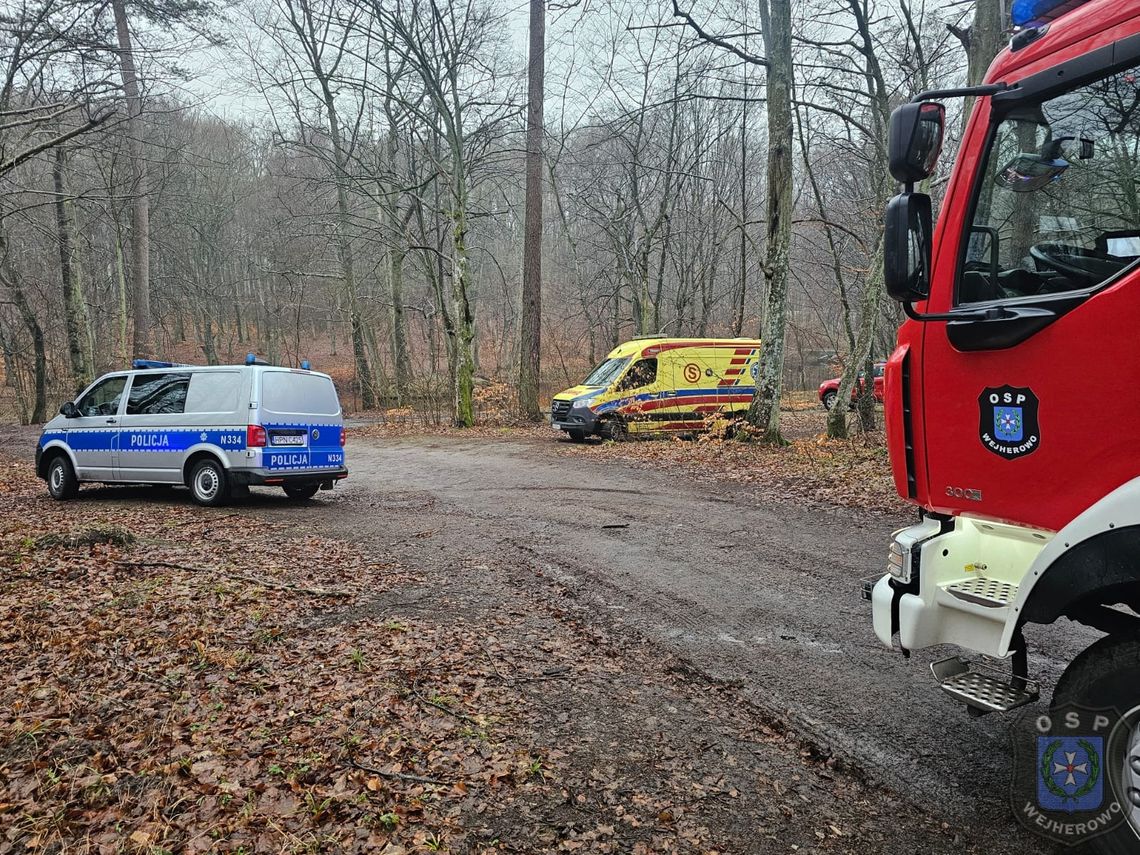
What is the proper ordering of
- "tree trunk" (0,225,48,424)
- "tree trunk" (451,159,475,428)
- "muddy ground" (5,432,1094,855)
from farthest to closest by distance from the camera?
"tree trunk" (0,225,48,424) → "tree trunk" (451,159,475,428) → "muddy ground" (5,432,1094,855)

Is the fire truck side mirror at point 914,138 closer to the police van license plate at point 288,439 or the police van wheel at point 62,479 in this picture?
the police van license plate at point 288,439

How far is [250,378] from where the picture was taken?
9.58 meters

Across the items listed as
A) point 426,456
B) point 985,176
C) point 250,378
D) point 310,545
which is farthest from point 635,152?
point 985,176

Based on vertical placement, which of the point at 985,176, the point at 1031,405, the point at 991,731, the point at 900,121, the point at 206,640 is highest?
the point at 900,121

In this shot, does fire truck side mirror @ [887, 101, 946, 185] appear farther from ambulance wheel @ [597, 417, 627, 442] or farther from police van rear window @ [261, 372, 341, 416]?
ambulance wheel @ [597, 417, 627, 442]

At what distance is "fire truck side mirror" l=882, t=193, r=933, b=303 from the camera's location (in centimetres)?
284

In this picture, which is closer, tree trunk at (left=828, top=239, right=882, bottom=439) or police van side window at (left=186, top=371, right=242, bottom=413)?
police van side window at (left=186, top=371, right=242, bottom=413)

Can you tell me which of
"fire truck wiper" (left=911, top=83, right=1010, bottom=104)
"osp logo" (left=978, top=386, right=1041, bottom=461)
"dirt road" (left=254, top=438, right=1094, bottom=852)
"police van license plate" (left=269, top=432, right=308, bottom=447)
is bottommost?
"dirt road" (left=254, top=438, right=1094, bottom=852)

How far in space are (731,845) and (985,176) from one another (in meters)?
2.96

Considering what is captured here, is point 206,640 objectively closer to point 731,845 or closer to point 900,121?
point 731,845

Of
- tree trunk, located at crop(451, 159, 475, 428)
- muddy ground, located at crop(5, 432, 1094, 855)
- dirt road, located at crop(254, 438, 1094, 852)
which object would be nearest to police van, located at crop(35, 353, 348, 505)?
dirt road, located at crop(254, 438, 1094, 852)

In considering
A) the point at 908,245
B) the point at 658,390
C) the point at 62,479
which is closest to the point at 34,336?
the point at 62,479

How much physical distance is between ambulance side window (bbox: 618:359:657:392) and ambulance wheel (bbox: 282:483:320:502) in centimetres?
893

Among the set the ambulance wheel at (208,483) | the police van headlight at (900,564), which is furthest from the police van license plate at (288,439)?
the police van headlight at (900,564)
